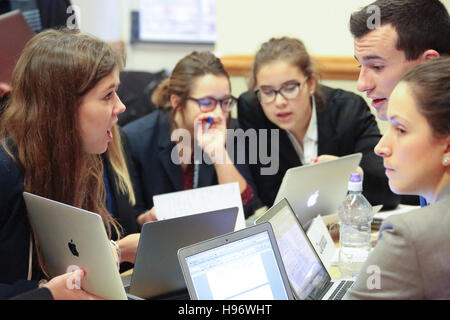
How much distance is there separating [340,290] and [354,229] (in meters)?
0.41

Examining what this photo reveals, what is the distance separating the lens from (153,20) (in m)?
4.61

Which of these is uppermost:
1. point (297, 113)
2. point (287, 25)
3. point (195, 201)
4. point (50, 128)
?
point (287, 25)

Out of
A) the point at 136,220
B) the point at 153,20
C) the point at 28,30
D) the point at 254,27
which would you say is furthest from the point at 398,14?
the point at 153,20

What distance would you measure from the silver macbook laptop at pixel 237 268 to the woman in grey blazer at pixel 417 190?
198 millimetres

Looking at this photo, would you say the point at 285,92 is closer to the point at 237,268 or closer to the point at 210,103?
the point at 210,103

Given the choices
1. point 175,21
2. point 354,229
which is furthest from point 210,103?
point 175,21

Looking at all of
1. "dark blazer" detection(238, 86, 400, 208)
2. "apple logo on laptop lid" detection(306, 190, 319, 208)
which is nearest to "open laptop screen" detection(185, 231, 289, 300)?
"apple logo on laptop lid" detection(306, 190, 319, 208)

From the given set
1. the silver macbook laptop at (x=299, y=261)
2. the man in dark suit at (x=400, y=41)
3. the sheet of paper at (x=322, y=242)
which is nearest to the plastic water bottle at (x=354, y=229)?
the sheet of paper at (x=322, y=242)

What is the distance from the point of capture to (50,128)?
1.57 m

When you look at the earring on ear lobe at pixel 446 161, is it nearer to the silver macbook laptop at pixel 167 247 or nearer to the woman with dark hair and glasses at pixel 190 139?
the silver macbook laptop at pixel 167 247

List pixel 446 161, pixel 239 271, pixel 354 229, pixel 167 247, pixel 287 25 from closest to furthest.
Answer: pixel 446 161, pixel 239 271, pixel 167 247, pixel 354 229, pixel 287 25

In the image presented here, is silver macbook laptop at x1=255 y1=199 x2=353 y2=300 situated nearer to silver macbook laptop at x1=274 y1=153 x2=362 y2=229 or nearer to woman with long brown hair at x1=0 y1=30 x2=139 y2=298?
silver macbook laptop at x1=274 y1=153 x2=362 y2=229

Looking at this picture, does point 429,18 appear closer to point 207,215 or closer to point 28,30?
point 207,215
